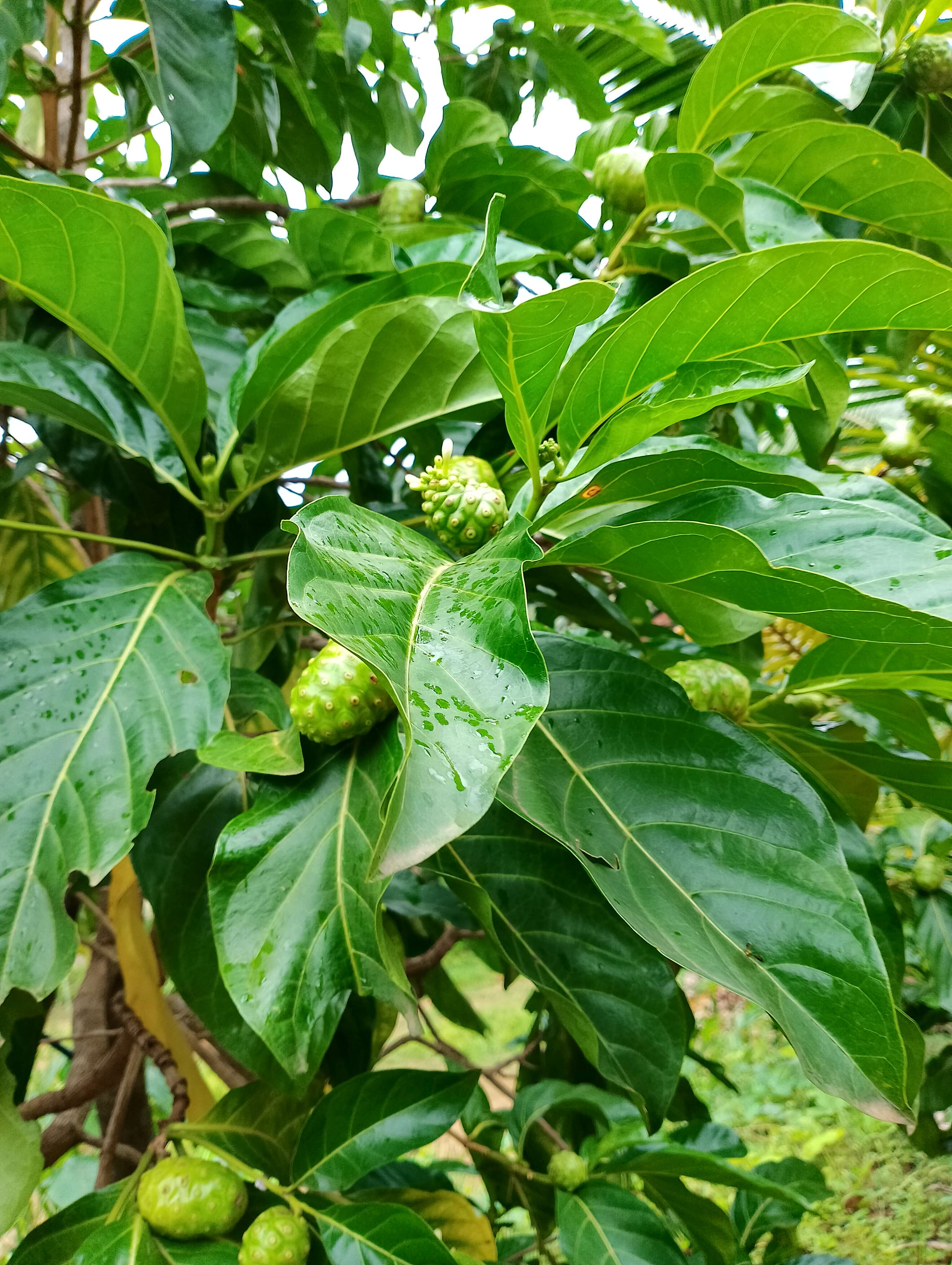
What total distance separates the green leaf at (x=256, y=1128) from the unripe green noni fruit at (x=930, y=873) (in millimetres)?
714

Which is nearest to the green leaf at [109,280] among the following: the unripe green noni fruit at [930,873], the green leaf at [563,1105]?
the green leaf at [563,1105]

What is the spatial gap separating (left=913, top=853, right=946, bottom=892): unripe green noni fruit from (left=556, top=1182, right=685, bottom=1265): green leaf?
489 millimetres

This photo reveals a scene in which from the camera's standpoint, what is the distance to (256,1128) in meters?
0.61

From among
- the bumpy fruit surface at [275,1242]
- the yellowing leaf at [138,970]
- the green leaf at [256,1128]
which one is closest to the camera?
the bumpy fruit surface at [275,1242]

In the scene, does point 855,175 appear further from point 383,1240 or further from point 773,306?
point 383,1240

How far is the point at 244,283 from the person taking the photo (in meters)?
0.81

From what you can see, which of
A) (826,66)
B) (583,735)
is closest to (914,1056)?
(583,735)

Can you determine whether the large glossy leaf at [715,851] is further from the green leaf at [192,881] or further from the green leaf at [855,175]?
the green leaf at [855,175]

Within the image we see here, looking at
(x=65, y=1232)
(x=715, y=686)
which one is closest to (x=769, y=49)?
(x=715, y=686)

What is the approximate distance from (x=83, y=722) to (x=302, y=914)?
0.57 ft

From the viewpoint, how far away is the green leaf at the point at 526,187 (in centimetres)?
78

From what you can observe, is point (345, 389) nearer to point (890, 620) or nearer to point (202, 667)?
point (202, 667)

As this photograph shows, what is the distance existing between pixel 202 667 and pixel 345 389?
0.20m

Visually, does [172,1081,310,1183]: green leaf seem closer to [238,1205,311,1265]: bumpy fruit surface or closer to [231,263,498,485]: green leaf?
[238,1205,311,1265]: bumpy fruit surface
